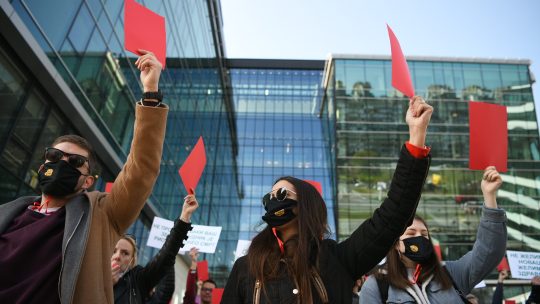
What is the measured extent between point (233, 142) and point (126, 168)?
104ft

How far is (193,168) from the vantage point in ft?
15.6

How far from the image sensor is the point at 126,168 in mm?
2270

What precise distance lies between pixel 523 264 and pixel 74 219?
8291 millimetres

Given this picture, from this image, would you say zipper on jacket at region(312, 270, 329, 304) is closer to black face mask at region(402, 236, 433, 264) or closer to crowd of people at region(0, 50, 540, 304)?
crowd of people at region(0, 50, 540, 304)

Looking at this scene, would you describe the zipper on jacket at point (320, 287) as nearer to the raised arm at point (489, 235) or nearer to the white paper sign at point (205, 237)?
the raised arm at point (489, 235)

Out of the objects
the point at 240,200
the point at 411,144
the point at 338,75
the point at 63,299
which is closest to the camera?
the point at 63,299

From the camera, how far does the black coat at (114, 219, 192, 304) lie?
357 centimetres

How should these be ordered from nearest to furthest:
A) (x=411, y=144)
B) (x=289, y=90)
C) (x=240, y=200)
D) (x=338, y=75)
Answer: (x=411, y=144) < (x=338, y=75) < (x=240, y=200) < (x=289, y=90)

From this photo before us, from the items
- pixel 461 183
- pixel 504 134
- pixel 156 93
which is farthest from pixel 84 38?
pixel 461 183

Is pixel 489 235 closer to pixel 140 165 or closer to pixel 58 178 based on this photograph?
pixel 140 165

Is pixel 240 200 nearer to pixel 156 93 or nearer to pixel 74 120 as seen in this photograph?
pixel 74 120

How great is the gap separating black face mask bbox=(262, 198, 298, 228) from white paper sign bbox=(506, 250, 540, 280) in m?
Answer: 7.06

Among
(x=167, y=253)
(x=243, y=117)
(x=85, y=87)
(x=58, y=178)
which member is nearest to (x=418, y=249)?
(x=167, y=253)

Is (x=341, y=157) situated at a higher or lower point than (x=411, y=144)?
higher
